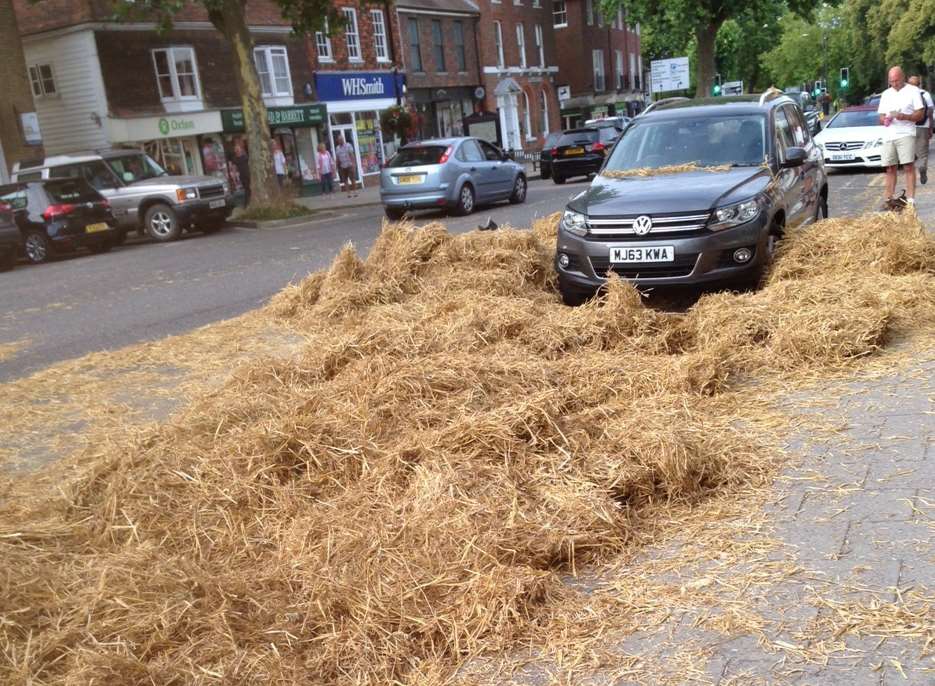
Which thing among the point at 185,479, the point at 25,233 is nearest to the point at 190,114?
the point at 25,233

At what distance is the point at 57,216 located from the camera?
56.6 ft

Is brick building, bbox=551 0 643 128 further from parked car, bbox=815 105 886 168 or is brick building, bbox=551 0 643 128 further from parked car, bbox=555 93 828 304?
parked car, bbox=555 93 828 304

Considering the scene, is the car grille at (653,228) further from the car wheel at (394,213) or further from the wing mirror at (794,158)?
the car wheel at (394,213)

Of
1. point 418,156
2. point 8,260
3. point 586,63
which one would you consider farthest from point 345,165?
point 586,63

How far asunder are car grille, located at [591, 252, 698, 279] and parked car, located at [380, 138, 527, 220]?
38.4 ft

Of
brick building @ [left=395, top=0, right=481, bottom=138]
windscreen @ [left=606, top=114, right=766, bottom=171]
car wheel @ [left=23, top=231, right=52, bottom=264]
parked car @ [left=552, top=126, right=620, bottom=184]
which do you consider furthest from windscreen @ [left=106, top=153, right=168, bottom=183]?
brick building @ [left=395, top=0, right=481, bottom=138]

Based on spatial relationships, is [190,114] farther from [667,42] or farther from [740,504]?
[740,504]

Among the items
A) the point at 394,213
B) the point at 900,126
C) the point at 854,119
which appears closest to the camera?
the point at 900,126

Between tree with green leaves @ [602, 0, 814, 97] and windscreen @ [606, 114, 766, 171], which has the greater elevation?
tree with green leaves @ [602, 0, 814, 97]

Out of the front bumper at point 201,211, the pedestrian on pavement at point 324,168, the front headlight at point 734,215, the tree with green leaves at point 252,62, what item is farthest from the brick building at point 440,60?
the front headlight at point 734,215

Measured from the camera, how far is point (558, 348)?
5.80m

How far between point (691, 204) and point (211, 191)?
15.7 meters

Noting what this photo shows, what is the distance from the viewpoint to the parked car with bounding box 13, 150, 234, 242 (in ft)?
64.5

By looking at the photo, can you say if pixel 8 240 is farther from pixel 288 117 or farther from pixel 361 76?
pixel 361 76
